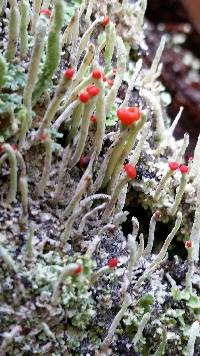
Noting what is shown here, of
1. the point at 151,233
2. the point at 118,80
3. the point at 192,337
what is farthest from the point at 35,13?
the point at 192,337

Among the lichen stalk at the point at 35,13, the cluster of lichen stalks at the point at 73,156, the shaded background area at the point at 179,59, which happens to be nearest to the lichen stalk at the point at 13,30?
the cluster of lichen stalks at the point at 73,156

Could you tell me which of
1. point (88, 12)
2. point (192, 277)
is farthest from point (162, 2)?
point (192, 277)

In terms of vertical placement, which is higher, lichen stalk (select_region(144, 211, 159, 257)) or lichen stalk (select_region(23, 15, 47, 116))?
lichen stalk (select_region(23, 15, 47, 116))

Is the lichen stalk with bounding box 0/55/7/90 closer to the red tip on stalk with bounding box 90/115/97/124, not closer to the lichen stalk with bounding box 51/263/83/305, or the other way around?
the red tip on stalk with bounding box 90/115/97/124

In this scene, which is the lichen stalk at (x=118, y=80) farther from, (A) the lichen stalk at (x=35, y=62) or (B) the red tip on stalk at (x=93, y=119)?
(A) the lichen stalk at (x=35, y=62)

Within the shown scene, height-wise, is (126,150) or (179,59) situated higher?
(179,59)

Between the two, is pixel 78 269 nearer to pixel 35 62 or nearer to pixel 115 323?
pixel 115 323

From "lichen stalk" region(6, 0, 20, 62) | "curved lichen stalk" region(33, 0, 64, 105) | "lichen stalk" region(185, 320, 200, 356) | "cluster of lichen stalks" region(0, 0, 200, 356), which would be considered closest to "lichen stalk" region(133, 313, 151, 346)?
"cluster of lichen stalks" region(0, 0, 200, 356)

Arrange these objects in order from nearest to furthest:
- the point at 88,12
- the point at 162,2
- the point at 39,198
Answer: the point at 39,198
the point at 88,12
the point at 162,2

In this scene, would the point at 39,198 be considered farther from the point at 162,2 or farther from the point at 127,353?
the point at 162,2
